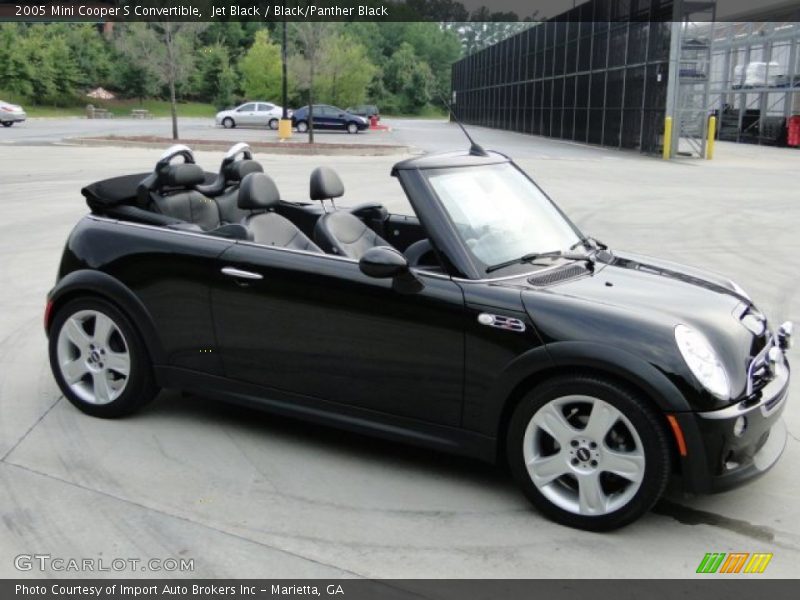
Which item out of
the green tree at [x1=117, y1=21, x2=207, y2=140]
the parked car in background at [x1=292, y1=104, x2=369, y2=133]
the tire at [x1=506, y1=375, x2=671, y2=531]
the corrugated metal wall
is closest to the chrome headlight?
the tire at [x1=506, y1=375, x2=671, y2=531]

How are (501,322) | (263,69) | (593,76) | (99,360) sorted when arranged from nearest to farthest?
(501,322), (99,360), (593,76), (263,69)

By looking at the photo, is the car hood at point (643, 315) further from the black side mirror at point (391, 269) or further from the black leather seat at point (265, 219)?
the black leather seat at point (265, 219)

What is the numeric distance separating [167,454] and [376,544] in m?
1.44

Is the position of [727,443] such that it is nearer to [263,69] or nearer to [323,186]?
[323,186]

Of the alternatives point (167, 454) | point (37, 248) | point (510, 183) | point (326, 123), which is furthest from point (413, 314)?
point (326, 123)

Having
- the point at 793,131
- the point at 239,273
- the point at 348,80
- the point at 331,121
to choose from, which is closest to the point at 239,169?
the point at 239,273

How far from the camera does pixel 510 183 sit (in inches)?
186

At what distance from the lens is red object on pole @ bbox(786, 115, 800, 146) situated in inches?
1462

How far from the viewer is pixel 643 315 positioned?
3.62 m

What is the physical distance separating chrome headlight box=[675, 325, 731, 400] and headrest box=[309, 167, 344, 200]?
2.36 metres

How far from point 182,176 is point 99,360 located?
4.17 ft

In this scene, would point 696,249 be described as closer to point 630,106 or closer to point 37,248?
point 37,248

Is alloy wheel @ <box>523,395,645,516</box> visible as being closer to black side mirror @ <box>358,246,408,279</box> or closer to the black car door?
the black car door

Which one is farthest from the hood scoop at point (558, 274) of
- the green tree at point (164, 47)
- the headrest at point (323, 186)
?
the green tree at point (164, 47)
